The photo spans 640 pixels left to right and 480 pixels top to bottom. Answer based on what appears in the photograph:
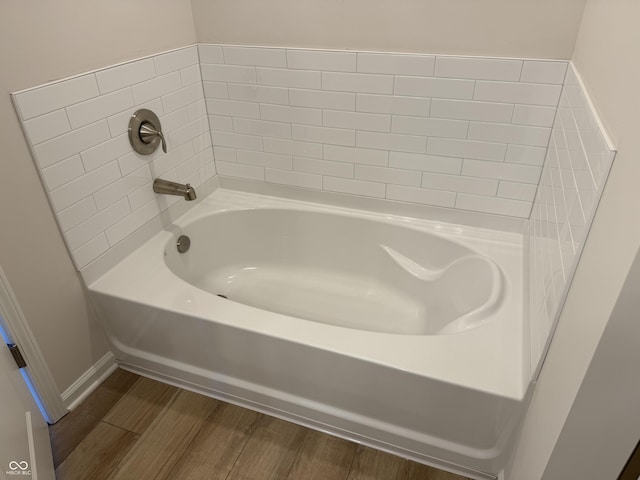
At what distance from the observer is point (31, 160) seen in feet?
4.48

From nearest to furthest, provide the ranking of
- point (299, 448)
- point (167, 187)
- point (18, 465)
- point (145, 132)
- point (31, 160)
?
point (18, 465), point (31, 160), point (299, 448), point (145, 132), point (167, 187)

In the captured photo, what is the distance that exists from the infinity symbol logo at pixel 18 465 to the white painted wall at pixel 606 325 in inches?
49.0

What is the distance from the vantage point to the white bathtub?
4.38ft

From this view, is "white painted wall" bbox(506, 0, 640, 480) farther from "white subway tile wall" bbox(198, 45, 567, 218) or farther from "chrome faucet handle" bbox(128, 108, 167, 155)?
"chrome faucet handle" bbox(128, 108, 167, 155)

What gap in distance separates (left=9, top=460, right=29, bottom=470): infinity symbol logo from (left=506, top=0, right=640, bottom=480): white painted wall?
124 centimetres

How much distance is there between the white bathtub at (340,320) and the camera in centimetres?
134

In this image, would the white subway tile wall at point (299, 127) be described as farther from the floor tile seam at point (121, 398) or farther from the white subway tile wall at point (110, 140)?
the floor tile seam at point (121, 398)

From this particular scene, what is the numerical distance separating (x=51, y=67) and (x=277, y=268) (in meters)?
1.26

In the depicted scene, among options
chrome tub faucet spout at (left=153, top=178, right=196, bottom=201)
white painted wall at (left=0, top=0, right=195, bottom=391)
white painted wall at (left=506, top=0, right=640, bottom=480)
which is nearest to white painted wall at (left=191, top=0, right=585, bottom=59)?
white painted wall at (left=0, top=0, right=195, bottom=391)

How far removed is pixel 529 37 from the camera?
58.9 inches

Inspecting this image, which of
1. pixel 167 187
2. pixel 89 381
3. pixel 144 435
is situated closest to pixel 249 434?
pixel 144 435

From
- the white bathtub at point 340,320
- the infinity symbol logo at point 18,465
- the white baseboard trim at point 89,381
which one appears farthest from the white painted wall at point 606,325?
the white baseboard trim at point 89,381

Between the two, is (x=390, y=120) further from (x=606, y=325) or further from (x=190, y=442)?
(x=190, y=442)

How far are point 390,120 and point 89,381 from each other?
1.57 m
